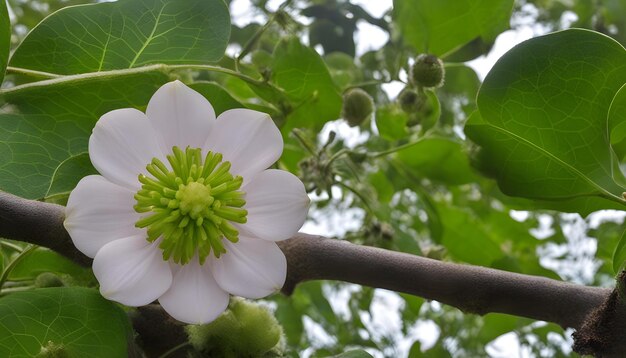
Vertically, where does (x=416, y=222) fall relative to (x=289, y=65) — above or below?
below

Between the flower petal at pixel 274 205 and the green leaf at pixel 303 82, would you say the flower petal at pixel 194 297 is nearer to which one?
the flower petal at pixel 274 205

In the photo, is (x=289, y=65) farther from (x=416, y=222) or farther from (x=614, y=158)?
(x=416, y=222)

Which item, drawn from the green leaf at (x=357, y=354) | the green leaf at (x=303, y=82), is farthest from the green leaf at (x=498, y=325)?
the green leaf at (x=357, y=354)

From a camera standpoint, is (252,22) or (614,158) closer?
(614,158)

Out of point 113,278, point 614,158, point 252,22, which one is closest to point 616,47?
point 614,158

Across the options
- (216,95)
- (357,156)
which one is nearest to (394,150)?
(357,156)

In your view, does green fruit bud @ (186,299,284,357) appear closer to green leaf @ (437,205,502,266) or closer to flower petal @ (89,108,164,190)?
flower petal @ (89,108,164,190)

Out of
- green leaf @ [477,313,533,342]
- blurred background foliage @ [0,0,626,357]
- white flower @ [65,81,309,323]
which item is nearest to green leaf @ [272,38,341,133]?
blurred background foliage @ [0,0,626,357]
